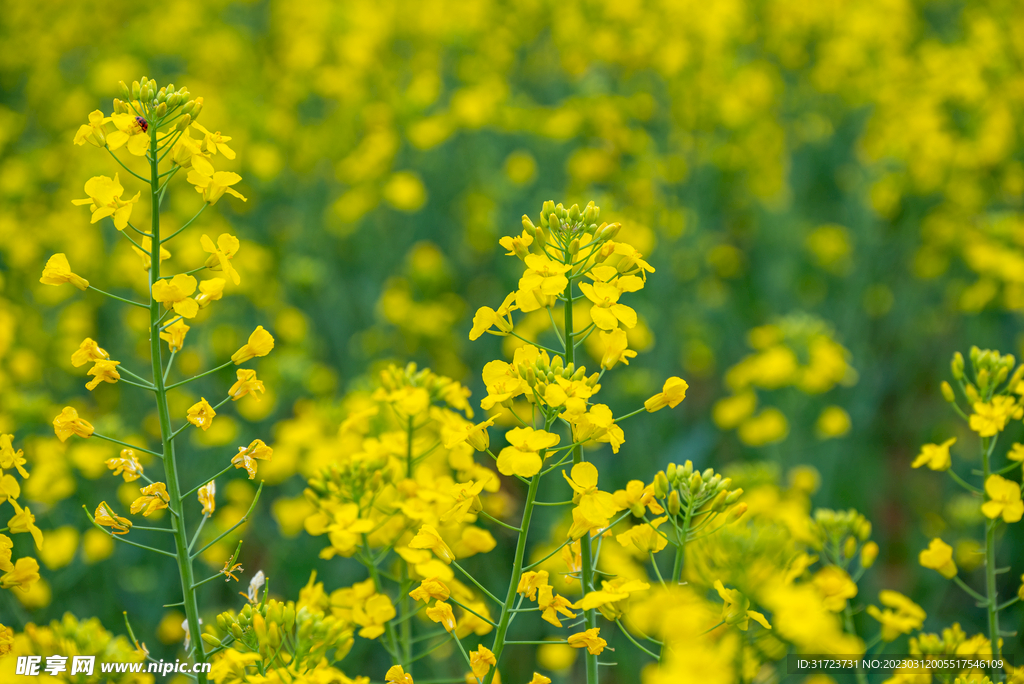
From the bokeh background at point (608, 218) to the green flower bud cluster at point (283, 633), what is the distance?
1498mm

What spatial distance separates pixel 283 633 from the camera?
4.96 feet

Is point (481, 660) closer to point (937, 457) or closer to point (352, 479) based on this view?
point (352, 479)

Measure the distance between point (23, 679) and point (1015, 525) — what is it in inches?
168

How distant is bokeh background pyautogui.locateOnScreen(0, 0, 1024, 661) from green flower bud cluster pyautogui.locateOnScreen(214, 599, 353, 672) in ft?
4.91

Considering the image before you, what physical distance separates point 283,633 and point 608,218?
10.2 ft

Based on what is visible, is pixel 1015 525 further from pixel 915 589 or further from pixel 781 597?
pixel 781 597

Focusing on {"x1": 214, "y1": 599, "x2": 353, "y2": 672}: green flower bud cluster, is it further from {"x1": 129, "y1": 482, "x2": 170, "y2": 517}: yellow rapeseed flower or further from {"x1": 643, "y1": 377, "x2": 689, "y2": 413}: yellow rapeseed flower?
{"x1": 643, "y1": 377, "x2": 689, "y2": 413}: yellow rapeseed flower

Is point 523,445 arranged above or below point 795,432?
below

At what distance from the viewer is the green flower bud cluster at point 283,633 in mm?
1481

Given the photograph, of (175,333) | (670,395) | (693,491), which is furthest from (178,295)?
(693,491)

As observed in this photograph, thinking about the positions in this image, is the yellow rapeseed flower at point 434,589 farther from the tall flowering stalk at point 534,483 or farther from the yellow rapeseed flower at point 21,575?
the yellow rapeseed flower at point 21,575

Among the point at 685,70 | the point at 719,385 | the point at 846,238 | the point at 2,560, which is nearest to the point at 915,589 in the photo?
the point at 719,385

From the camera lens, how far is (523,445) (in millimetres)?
1367

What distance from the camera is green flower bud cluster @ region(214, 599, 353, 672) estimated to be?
58.3 inches
